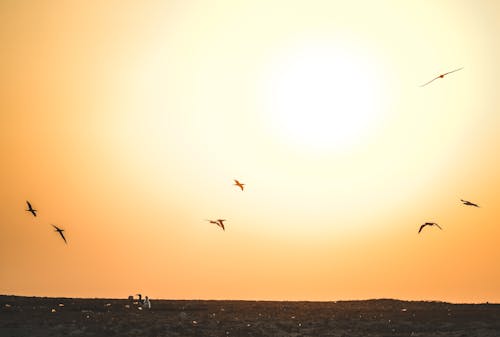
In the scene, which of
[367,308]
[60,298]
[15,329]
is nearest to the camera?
[15,329]

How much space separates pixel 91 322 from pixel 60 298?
2229cm

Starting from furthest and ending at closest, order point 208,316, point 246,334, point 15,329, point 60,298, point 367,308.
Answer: point 60,298, point 367,308, point 208,316, point 246,334, point 15,329

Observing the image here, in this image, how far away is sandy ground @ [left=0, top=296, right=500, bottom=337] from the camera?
46.7m

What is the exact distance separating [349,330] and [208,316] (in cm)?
1226

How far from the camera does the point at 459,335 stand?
48656 mm

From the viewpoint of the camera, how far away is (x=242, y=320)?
52.8 m

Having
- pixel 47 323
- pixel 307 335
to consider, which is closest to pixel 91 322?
pixel 47 323

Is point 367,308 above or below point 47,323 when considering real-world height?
above

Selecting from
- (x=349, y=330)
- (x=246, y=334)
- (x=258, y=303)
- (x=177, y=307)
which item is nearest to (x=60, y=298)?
(x=177, y=307)

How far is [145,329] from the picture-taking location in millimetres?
47094

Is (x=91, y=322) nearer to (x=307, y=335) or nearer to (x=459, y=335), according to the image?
(x=307, y=335)

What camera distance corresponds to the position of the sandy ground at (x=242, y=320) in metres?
46.7

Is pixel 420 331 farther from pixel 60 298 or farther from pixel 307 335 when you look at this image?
pixel 60 298

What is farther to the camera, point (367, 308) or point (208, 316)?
point (367, 308)
